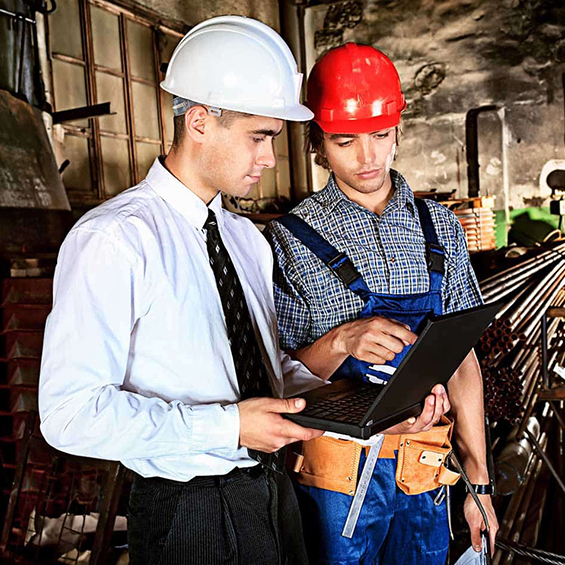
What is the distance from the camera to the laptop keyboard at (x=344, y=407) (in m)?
1.37

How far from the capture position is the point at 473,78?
10.3 m

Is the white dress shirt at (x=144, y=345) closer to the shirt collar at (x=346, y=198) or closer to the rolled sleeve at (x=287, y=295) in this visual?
the rolled sleeve at (x=287, y=295)

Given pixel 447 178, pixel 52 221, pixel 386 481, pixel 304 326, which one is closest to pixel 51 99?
pixel 52 221

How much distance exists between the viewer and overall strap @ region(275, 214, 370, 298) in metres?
1.92

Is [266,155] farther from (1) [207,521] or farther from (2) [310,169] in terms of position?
(2) [310,169]

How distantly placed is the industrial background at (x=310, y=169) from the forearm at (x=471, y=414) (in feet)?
3.89

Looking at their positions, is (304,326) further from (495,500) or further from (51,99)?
(51,99)

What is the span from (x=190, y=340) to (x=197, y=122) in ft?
1.72

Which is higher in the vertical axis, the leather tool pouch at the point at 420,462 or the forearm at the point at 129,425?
the forearm at the point at 129,425

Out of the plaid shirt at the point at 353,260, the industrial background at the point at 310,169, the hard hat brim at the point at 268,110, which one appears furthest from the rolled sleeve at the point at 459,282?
the industrial background at the point at 310,169

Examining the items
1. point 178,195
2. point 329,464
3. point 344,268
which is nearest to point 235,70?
point 178,195

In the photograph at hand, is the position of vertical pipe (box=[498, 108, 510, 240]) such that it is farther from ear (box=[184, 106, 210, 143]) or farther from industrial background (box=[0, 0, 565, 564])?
ear (box=[184, 106, 210, 143])

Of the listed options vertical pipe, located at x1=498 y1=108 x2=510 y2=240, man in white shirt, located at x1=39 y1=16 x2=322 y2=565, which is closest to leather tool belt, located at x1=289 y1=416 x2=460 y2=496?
man in white shirt, located at x1=39 y1=16 x2=322 y2=565

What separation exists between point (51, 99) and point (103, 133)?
2.97 feet
